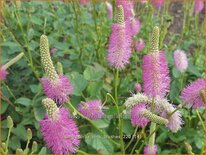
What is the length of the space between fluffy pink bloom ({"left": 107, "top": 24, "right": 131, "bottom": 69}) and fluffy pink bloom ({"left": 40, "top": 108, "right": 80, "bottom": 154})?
0.89ft

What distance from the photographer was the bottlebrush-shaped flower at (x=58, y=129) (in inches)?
47.5

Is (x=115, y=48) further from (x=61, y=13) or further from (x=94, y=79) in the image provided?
(x=61, y=13)

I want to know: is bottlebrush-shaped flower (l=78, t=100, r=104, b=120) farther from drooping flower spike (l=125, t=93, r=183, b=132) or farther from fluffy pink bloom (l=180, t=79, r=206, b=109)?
fluffy pink bloom (l=180, t=79, r=206, b=109)

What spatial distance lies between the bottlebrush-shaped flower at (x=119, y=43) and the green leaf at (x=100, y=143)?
0.46 m

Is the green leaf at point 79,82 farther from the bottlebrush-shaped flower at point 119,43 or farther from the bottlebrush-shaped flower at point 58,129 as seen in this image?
the bottlebrush-shaped flower at point 58,129

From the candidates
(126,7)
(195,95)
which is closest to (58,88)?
(195,95)

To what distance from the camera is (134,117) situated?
1354mm

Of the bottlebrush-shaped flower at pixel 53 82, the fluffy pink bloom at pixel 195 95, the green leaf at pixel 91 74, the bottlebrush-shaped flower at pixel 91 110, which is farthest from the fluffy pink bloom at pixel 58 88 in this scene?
the green leaf at pixel 91 74

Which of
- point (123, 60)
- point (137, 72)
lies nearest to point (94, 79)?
point (137, 72)

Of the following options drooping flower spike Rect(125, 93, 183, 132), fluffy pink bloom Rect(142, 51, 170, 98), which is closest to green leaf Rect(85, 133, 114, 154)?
drooping flower spike Rect(125, 93, 183, 132)

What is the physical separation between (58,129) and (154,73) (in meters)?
0.33

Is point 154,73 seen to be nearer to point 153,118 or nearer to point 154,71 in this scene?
point 154,71

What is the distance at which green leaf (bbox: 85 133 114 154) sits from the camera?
1.74m

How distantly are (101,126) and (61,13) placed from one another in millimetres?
925
